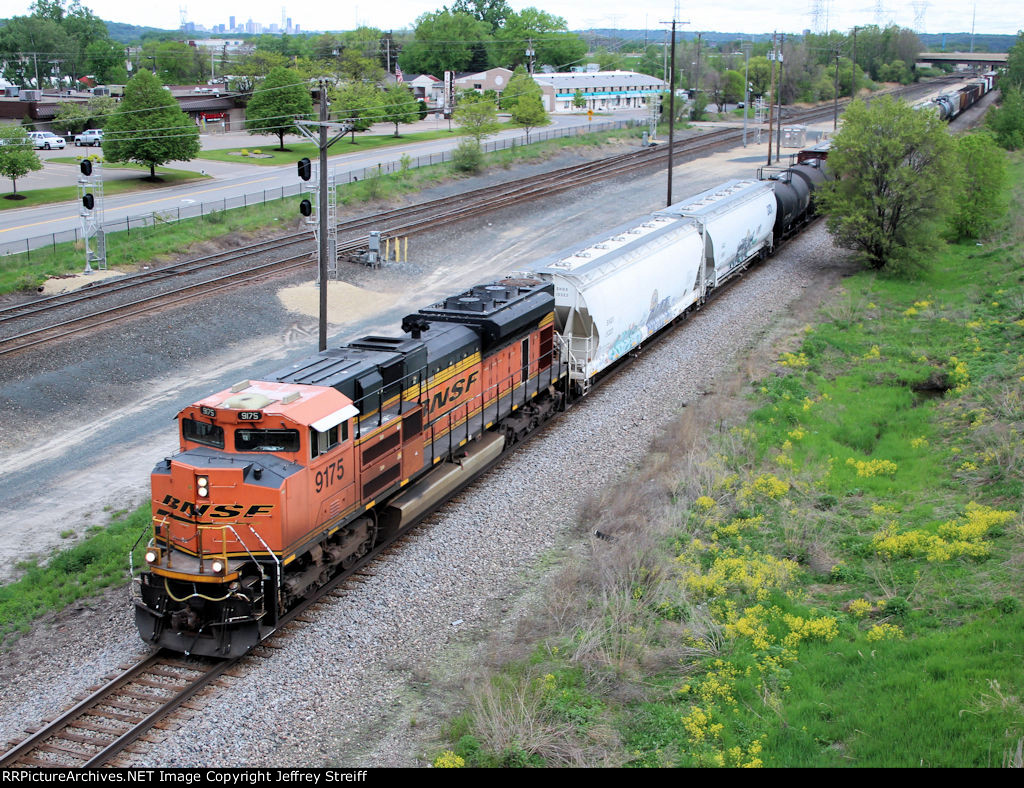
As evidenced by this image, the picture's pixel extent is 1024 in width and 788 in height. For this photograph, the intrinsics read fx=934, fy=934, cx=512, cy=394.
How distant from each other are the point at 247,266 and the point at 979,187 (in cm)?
3308

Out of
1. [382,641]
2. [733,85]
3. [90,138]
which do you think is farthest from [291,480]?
[733,85]

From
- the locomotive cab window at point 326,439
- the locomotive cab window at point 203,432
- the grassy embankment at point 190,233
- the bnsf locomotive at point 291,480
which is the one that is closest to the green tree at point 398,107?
the grassy embankment at point 190,233

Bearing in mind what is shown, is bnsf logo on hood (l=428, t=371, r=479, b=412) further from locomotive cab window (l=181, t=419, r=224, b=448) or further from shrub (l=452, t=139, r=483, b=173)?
shrub (l=452, t=139, r=483, b=173)

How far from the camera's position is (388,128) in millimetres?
89812

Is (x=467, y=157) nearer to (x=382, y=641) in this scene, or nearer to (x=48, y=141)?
(x=48, y=141)

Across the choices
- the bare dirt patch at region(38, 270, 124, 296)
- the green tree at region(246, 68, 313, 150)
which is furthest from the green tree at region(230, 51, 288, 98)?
the bare dirt patch at region(38, 270, 124, 296)

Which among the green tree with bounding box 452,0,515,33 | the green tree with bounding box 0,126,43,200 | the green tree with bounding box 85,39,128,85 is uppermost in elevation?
the green tree with bounding box 452,0,515,33

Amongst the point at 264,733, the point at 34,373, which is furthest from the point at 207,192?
the point at 264,733

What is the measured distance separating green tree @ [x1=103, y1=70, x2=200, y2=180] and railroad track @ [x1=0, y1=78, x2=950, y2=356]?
17036mm

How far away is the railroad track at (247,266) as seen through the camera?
28.0 m

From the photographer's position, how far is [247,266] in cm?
3497

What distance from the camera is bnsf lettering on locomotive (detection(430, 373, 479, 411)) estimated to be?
1740cm
